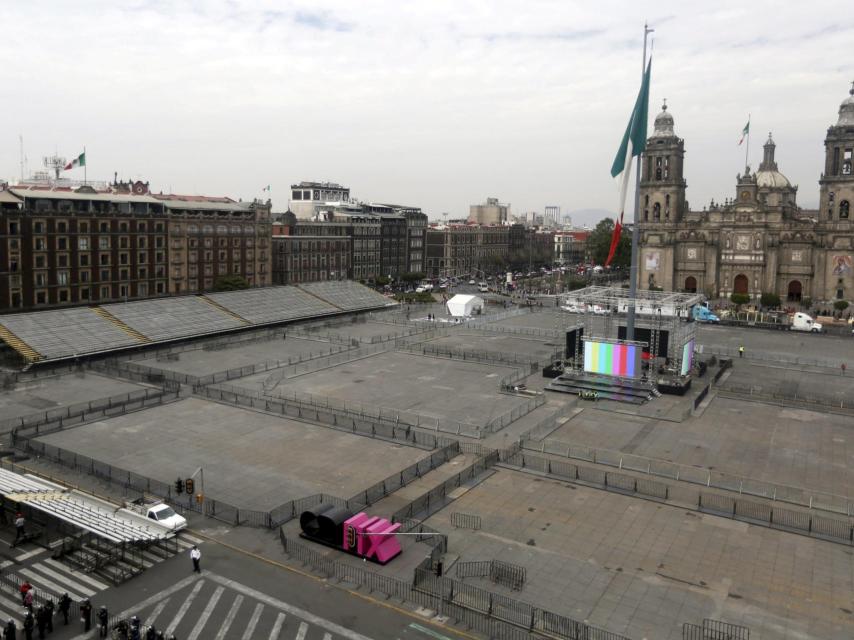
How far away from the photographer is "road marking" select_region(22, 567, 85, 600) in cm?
2470

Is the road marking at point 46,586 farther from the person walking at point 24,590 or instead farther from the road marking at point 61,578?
the person walking at point 24,590

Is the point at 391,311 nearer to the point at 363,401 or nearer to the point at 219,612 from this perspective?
the point at 363,401

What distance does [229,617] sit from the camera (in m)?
23.5

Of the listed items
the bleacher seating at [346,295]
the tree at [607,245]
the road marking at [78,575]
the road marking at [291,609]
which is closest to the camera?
the road marking at [291,609]

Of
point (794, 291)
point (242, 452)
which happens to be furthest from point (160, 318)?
point (794, 291)

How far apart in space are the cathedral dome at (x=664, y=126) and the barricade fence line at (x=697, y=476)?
102680mm

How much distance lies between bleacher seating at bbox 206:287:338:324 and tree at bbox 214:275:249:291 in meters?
8.90

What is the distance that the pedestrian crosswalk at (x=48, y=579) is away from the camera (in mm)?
24270

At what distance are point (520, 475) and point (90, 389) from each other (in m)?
35.9

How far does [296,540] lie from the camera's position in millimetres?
28703

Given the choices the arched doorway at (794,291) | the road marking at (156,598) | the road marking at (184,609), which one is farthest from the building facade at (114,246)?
the arched doorway at (794,291)

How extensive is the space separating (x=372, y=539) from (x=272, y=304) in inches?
2631

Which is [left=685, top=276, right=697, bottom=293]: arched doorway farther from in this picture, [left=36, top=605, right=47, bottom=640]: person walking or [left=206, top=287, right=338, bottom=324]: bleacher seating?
[left=36, top=605, right=47, bottom=640]: person walking

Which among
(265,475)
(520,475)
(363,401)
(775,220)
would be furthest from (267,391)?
(775,220)
